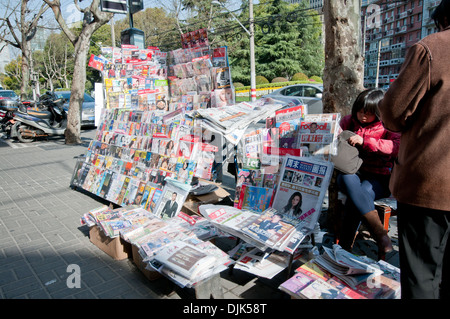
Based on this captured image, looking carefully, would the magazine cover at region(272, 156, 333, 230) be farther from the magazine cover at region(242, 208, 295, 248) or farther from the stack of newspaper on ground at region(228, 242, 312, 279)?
the stack of newspaper on ground at region(228, 242, 312, 279)

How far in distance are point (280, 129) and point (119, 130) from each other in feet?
7.89

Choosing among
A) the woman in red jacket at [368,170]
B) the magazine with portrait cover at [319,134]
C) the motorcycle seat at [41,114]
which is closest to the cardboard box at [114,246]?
the magazine with portrait cover at [319,134]

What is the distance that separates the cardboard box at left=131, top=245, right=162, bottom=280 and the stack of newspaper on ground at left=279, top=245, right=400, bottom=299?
1.07m

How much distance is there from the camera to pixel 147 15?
33.9 metres

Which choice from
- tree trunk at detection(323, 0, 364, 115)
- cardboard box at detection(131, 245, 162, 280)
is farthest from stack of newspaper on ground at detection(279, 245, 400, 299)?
tree trunk at detection(323, 0, 364, 115)

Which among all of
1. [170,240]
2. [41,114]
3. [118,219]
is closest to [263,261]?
[170,240]

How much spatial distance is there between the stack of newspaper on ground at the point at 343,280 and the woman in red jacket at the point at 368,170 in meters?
0.45

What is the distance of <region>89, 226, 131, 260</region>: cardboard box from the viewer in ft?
9.73

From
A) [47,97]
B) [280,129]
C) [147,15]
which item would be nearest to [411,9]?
[147,15]

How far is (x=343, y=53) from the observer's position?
3.23 m

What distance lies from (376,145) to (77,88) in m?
8.57

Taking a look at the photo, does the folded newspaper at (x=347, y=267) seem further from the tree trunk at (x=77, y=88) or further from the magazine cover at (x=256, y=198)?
the tree trunk at (x=77, y=88)

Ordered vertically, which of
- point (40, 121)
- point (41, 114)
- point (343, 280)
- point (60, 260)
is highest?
point (41, 114)

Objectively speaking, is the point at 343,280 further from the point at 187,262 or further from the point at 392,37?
the point at 392,37
